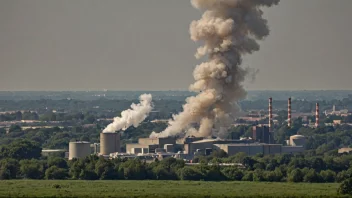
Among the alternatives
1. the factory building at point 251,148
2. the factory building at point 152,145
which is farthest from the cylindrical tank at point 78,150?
the factory building at point 251,148

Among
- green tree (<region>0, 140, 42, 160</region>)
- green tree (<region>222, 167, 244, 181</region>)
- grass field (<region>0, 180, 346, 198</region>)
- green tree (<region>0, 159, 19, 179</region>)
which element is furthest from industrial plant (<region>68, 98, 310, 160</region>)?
grass field (<region>0, 180, 346, 198</region>)

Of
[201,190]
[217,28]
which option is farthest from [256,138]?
[201,190]

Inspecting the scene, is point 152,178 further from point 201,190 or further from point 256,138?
point 256,138

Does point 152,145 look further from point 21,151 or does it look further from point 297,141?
point 297,141

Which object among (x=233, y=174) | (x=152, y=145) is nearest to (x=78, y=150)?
(x=152, y=145)

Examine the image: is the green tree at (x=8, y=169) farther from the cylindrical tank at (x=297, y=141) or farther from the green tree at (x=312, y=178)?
the cylindrical tank at (x=297, y=141)

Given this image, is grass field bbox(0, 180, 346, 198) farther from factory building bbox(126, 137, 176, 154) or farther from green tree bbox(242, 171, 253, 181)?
factory building bbox(126, 137, 176, 154)
